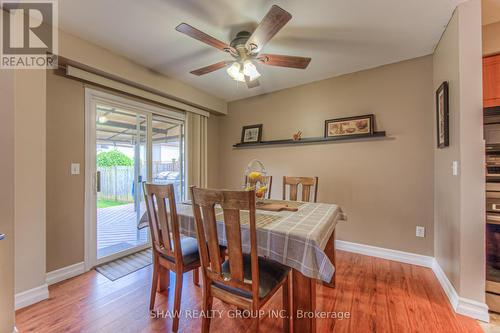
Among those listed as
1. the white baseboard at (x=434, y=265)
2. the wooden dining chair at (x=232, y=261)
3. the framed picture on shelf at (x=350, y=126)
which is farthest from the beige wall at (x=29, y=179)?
the white baseboard at (x=434, y=265)

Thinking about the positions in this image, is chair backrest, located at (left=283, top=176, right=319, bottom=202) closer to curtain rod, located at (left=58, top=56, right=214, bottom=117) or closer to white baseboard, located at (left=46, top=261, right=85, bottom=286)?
curtain rod, located at (left=58, top=56, right=214, bottom=117)

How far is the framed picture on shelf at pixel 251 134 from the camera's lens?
3.78m

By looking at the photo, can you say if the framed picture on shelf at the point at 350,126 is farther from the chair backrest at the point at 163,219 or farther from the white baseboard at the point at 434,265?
the chair backrest at the point at 163,219

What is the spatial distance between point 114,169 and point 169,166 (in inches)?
33.2

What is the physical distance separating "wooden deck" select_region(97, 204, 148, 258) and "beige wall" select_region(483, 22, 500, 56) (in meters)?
4.17

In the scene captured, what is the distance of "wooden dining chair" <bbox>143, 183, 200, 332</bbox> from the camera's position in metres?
1.52

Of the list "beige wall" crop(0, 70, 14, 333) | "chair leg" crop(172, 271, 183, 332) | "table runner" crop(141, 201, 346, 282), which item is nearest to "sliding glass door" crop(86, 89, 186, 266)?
"beige wall" crop(0, 70, 14, 333)

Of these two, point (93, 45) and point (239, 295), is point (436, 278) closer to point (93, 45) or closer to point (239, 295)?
point (239, 295)

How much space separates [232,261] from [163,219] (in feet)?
2.21

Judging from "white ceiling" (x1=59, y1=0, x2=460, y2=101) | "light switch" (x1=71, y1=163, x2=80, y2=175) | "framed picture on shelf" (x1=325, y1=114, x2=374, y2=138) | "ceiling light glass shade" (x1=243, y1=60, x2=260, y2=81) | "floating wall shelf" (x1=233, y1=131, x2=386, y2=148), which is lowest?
"light switch" (x1=71, y1=163, x2=80, y2=175)

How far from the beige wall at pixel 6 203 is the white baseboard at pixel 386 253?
10.5 ft

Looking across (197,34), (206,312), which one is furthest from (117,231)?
(197,34)

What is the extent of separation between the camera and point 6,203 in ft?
4.58

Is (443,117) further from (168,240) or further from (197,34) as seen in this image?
(168,240)
